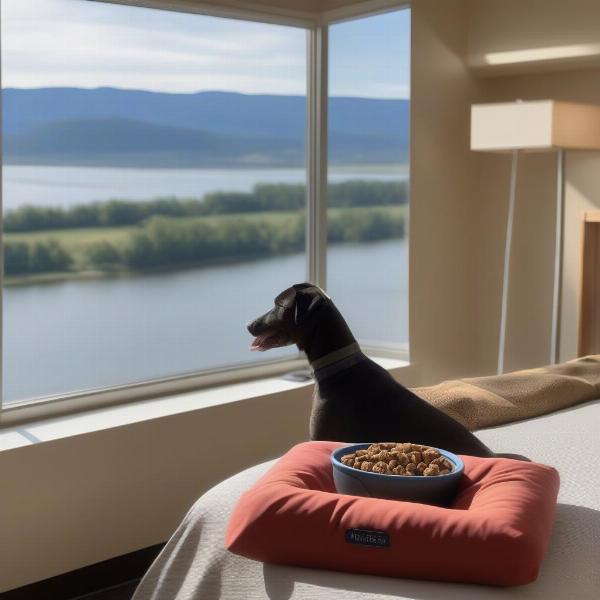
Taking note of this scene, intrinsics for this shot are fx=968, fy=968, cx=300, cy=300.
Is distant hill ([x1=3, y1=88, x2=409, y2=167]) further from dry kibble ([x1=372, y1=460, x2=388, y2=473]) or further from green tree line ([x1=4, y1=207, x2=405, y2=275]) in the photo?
dry kibble ([x1=372, y1=460, x2=388, y2=473])

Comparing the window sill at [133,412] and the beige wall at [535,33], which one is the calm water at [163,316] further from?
the beige wall at [535,33]

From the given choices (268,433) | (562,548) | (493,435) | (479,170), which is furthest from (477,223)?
(562,548)

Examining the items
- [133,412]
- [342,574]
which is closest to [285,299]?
[342,574]

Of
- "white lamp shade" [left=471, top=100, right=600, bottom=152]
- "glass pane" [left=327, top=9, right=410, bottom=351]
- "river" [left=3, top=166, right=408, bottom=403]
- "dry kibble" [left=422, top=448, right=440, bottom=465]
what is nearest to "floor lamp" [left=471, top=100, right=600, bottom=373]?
"white lamp shade" [left=471, top=100, right=600, bottom=152]

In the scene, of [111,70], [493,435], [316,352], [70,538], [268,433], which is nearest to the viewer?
[316,352]

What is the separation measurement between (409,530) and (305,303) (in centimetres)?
90

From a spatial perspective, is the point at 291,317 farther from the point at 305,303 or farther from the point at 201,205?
the point at 201,205

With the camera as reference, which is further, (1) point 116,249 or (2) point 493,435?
(1) point 116,249

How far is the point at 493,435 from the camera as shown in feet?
8.05

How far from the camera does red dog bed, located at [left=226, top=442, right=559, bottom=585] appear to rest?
151cm

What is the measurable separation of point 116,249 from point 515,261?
2.02 metres

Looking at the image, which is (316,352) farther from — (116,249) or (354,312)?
(354,312)

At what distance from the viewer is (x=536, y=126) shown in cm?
388

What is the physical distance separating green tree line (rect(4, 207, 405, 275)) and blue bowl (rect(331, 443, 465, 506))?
6.30 feet
